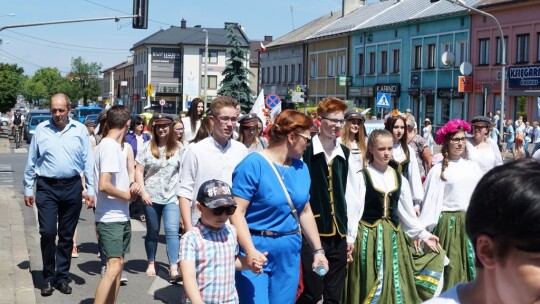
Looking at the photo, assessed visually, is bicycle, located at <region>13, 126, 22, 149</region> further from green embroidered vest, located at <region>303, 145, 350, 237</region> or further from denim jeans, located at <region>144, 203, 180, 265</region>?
green embroidered vest, located at <region>303, 145, 350, 237</region>

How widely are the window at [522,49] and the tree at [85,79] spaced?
294 feet

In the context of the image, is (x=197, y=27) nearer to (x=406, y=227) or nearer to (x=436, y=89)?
(x=436, y=89)

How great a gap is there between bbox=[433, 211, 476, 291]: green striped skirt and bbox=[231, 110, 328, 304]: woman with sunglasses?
2.49 meters

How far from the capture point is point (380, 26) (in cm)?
5803

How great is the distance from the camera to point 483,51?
47.5m

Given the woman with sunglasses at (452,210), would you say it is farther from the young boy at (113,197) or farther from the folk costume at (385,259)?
the young boy at (113,197)

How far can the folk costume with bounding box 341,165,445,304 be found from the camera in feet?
24.1

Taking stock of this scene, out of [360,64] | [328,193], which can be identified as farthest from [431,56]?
[328,193]

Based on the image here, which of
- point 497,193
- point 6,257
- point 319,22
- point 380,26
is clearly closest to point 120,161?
point 6,257

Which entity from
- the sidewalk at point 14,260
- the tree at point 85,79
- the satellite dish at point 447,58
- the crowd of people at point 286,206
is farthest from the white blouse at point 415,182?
the tree at point 85,79

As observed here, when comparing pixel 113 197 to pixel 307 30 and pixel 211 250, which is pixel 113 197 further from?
pixel 307 30

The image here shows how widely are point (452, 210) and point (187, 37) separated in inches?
4219

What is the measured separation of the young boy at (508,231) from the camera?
1994 millimetres

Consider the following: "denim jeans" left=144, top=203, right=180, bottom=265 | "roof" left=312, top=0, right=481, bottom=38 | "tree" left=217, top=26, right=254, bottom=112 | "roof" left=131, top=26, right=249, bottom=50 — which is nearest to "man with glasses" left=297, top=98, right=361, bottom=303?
"denim jeans" left=144, top=203, right=180, bottom=265
